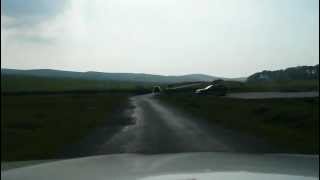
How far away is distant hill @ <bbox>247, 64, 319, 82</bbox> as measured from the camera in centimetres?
11048

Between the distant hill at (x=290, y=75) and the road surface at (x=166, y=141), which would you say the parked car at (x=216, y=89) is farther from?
the road surface at (x=166, y=141)

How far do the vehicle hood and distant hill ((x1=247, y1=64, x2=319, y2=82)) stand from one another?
9931cm

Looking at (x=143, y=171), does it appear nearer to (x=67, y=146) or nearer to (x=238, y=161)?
(x=238, y=161)

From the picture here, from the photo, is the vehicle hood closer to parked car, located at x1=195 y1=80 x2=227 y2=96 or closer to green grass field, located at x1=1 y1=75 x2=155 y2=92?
parked car, located at x1=195 y1=80 x2=227 y2=96

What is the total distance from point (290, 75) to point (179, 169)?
404 ft

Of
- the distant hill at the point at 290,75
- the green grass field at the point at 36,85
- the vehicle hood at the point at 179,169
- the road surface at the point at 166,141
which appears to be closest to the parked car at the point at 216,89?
the green grass field at the point at 36,85

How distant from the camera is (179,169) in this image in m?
3.74

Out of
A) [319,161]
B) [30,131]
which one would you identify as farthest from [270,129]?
[319,161]

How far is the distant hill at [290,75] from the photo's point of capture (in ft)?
362

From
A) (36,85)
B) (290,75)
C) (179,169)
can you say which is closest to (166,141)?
(179,169)

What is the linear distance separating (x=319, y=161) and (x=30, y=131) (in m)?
18.2

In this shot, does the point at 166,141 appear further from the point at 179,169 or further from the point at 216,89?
the point at 216,89

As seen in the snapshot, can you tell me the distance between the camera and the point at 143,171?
367 centimetres

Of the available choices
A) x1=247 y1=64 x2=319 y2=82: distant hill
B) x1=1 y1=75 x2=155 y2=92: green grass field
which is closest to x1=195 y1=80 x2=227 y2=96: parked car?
x1=1 y1=75 x2=155 y2=92: green grass field
